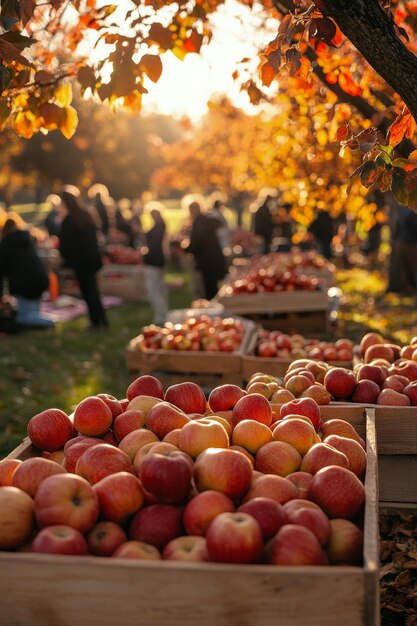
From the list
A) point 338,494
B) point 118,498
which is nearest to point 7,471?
point 118,498

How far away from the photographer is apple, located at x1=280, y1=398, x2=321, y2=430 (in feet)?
11.3

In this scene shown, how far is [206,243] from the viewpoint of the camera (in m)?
12.1

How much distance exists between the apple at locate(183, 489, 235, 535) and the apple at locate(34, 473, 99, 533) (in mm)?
328

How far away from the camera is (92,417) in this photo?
325cm

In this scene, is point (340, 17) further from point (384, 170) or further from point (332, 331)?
point (332, 331)

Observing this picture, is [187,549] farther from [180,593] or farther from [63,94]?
[63,94]

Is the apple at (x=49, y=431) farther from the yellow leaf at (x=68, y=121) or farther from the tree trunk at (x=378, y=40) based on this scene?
the tree trunk at (x=378, y=40)

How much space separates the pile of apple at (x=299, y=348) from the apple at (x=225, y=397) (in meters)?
3.05

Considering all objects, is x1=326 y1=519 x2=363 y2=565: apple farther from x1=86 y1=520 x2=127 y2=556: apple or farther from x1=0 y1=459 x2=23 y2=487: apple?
x1=0 y1=459 x2=23 y2=487: apple

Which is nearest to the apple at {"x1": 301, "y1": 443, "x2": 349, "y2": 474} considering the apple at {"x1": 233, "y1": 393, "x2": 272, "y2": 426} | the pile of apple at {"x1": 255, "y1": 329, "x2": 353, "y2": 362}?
the apple at {"x1": 233, "y1": 393, "x2": 272, "y2": 426}

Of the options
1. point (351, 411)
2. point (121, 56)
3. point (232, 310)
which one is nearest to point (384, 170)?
point (351, 411)

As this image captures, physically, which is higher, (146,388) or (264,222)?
(264,222)

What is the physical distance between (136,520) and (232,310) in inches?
304

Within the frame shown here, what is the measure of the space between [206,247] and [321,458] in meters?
9.45
